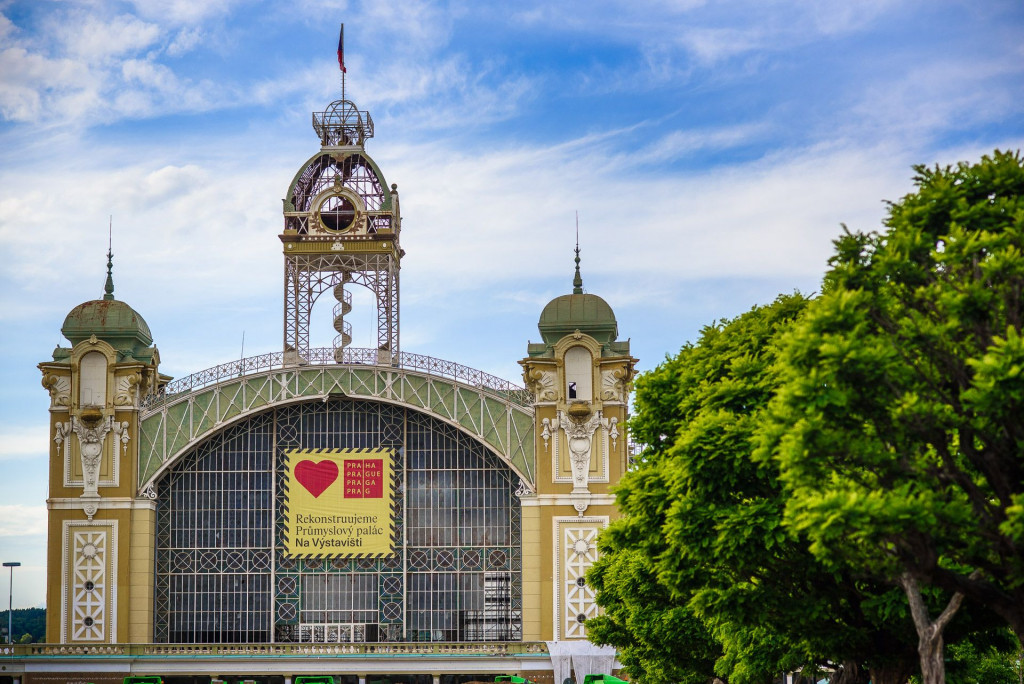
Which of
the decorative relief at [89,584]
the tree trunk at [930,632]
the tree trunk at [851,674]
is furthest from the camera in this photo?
the decorative relief at [89,584]

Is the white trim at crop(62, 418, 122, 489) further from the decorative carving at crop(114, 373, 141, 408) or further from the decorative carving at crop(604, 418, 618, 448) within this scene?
the decorative carving at crop(604, 418, 618, 448)

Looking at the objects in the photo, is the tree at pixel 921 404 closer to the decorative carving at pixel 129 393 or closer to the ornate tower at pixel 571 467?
the ornate tower at pixel 571 467

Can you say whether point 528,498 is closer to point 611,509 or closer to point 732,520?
point 611,509

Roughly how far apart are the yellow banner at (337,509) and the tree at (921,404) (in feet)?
159

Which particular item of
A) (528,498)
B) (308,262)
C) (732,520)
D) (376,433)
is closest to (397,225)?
(308,262)

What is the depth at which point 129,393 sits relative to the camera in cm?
7794

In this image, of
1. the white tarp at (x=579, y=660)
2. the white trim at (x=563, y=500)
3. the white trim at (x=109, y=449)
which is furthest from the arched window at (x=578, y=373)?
the white trim at (x=109, y=449)

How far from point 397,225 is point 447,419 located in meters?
13.0

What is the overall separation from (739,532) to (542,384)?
43118 millimetres

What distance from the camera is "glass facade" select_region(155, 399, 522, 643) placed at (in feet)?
252

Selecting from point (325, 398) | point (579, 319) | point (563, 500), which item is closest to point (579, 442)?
point (563, 500)

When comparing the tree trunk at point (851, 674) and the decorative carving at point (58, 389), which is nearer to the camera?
the tree trunk at point (851, 674)

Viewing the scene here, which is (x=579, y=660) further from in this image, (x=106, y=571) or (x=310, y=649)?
(x=106, y=571)

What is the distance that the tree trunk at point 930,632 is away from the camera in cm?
3031
